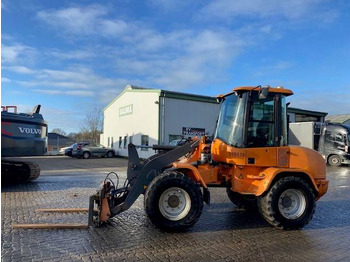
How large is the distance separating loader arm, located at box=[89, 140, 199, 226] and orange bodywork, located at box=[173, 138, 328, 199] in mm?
303

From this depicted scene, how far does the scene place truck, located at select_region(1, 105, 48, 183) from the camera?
1029 centimetres

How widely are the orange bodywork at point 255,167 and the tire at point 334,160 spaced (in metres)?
17.4

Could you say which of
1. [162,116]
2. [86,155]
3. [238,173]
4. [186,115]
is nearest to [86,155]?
[86,155]

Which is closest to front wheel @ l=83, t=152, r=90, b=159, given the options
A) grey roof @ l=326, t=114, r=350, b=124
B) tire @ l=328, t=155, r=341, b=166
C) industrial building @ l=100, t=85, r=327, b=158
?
industrial building @ l=100, t=85, r=327, b=158

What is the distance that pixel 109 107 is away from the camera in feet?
127

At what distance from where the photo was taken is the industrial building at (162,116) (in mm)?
26938

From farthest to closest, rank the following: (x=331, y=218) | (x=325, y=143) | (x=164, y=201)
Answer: (x=325, y=143)
(x=331, y=218)
(x=164, y=201)

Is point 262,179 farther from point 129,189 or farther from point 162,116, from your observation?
point 162,116

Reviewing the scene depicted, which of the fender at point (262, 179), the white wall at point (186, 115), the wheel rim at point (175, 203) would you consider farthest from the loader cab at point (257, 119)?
the white wall at point (186, 115)

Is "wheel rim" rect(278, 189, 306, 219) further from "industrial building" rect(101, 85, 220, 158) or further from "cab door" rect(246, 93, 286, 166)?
"industrial building" rect(101, 85, 220, 158)

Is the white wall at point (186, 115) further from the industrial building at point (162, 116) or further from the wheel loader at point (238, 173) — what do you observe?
the wheel loader at point (238, 173)

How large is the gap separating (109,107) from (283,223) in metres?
34.2

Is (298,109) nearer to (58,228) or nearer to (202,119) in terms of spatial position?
(202,119)

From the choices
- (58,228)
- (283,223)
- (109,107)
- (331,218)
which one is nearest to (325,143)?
(331,218)
